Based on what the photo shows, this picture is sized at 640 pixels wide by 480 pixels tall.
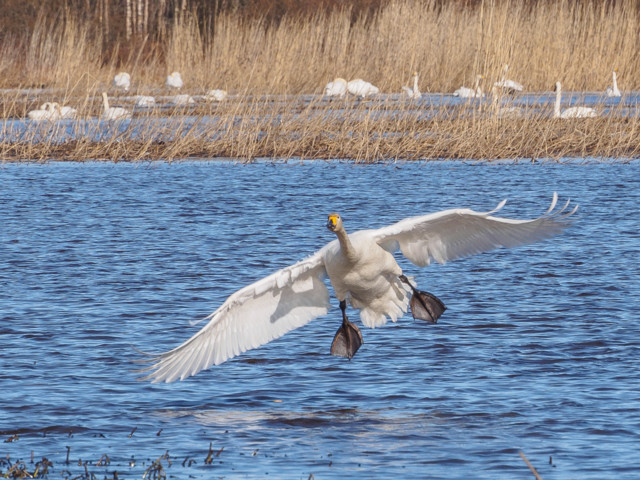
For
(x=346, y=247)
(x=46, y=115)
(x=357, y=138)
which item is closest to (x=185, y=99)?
(x=46, y=115)

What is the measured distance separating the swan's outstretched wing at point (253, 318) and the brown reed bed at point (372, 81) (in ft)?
30.9

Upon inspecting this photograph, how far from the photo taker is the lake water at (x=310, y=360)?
5.82 meters

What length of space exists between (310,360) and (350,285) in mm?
748

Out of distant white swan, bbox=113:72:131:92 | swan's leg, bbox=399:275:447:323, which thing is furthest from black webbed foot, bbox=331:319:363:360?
distant white swan, bbox=113:72:131:92

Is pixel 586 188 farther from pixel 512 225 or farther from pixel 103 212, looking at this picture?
pixel 512 225

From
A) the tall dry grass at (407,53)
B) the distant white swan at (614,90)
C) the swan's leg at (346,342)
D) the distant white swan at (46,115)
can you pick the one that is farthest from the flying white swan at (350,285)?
the distant white swan at (614,90)

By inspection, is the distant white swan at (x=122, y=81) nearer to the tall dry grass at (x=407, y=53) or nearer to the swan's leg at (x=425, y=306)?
the tall dry grass at (x=407, y=53)

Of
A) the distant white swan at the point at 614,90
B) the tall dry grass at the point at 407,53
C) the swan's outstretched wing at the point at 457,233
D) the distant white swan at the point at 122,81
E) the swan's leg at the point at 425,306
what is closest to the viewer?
the swan's outstretched wing at the point at 457,233

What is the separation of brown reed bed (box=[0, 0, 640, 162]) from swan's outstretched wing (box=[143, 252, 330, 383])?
30.9 feet

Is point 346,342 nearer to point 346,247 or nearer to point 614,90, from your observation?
point 346,247

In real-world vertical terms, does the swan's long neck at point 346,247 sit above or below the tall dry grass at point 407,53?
above

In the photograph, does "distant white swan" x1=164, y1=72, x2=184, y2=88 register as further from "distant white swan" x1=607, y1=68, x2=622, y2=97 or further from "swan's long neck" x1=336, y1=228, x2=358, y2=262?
"swan's long neck" x1=336, y1=228, x2=358, y2=262

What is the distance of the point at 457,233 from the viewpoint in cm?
714

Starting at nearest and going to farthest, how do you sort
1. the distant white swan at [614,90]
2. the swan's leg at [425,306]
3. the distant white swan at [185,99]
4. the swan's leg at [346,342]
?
the swan's leg at [346,342] < the swan's leg at [425,306] < the distant white swan at [185,99] < the distant white swan at [614,90]
